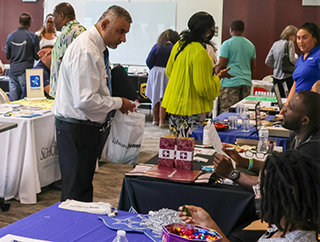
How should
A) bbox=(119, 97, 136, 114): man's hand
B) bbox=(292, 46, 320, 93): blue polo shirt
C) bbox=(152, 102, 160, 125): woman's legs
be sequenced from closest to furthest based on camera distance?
bbox=(119, 97, 136, 114): man's hand, bbox=(292, 46, 320, 93): blue polo shirt, bbox=(152, 102, 160, 125): woman's legs

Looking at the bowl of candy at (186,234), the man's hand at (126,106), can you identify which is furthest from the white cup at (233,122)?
the bowl of candy at (186,234)

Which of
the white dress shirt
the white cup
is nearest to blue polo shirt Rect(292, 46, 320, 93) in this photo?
the white cup

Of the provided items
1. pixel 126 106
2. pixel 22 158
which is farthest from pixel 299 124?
pixel 22 158

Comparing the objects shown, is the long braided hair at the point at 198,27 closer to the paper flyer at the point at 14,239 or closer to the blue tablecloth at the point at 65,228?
the blue tablecloth at the point at 65,228

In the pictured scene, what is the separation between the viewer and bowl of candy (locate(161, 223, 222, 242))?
1.14m

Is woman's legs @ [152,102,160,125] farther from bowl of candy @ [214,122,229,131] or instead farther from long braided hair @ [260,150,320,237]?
long braided hair @ [260,150,320,237]

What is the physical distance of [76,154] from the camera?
A: 2.46 m

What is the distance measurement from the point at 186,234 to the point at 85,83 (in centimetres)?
135

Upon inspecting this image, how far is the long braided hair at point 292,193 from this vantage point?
107 centimetres

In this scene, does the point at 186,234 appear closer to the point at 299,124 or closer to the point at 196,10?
the point at 299,124

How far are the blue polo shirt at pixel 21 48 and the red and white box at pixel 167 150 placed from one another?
4.35 meters

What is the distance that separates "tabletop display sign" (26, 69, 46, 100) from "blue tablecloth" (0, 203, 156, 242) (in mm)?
2771

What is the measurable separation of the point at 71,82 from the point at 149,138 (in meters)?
3.71

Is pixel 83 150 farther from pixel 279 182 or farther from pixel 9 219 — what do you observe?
pixel 279 182
